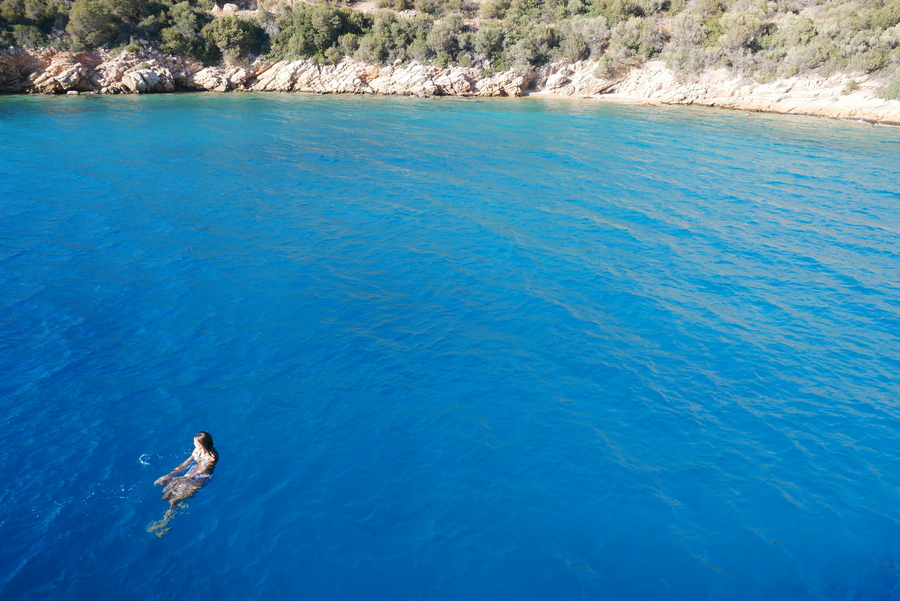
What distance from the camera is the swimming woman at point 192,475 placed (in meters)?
7.51

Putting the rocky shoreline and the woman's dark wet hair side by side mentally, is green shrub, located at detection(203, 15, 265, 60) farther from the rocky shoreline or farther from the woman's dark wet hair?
the woman's dark wet hair

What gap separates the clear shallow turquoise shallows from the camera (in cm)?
696

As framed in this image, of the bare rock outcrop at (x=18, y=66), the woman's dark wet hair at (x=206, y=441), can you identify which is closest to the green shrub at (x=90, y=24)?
the bare rock outcrop at (x=18, y=66)

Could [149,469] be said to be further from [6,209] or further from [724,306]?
[6,209]

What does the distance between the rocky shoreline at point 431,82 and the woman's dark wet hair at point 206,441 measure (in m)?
47.4

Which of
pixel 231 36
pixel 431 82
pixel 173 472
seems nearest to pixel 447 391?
pixel 173 472

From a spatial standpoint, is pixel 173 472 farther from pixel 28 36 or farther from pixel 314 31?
pixel 314 31

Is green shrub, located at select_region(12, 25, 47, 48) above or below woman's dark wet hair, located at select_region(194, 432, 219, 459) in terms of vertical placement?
above

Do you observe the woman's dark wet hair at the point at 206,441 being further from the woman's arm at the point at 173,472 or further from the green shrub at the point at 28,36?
the green shrub at the point at 28,36

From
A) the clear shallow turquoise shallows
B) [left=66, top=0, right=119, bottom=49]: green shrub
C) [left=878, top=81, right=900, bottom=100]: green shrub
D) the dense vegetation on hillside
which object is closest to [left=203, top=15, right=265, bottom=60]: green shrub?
the dense vegetation on hillside

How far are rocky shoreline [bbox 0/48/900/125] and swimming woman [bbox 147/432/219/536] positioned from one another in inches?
1870

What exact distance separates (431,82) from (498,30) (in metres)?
8.35

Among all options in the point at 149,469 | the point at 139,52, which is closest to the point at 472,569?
the point at 149,469

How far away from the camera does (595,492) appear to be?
8.03 m
